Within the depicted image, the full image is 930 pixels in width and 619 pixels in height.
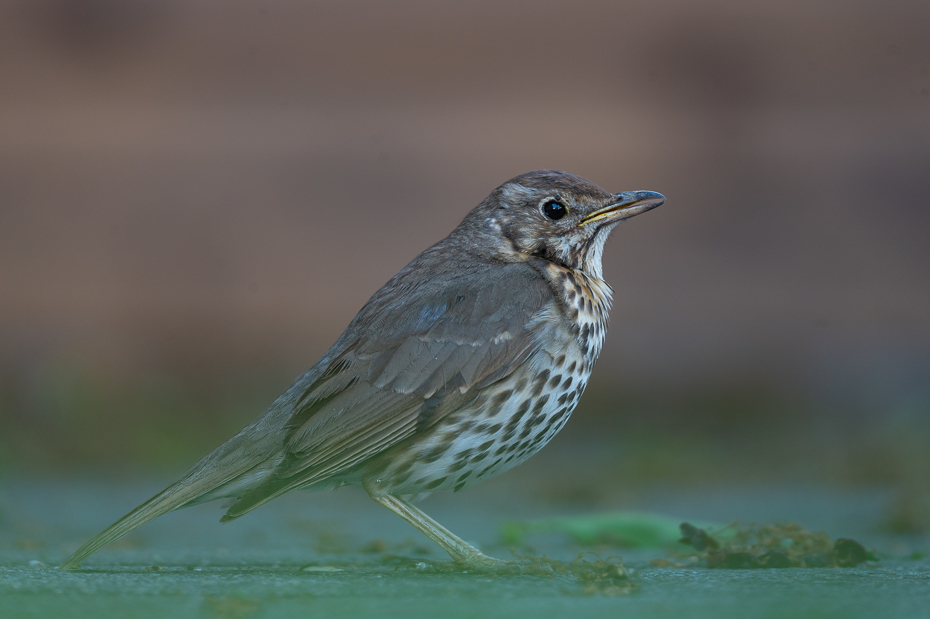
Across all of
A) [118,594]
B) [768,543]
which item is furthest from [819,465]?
[118,594]

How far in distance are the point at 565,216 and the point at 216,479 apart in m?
1.41

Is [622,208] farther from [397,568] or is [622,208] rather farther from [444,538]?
[397,568]

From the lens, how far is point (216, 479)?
2766 mm

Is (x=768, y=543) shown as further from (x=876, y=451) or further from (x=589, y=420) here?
(x=589, y=420)

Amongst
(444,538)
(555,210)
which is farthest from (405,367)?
(555,210)

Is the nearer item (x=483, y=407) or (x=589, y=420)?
(x=483, y=407)

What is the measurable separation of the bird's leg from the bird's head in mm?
962

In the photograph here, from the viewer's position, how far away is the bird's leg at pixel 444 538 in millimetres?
2686

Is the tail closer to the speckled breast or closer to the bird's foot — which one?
the speckled breast

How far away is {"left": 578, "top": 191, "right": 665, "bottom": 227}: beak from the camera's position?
3.31 meters

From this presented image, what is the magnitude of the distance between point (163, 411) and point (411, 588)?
14.8ft

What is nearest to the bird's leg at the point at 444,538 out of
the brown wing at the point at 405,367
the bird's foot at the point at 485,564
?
the bird's foot at the point at 485,564

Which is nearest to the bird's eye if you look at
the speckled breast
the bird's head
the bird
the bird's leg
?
the bird's head

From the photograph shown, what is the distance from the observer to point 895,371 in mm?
7098
